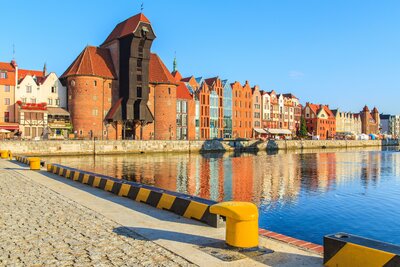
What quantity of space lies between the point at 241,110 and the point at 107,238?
11437 centimetres

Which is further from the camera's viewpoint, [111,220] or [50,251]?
[111,220]

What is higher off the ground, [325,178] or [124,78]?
[124,78]

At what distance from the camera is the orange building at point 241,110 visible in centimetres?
12100

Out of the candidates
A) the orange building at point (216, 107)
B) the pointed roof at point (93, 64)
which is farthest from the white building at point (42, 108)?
the orange building at point (216, 107)

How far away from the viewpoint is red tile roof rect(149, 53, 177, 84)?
9106 centimetres

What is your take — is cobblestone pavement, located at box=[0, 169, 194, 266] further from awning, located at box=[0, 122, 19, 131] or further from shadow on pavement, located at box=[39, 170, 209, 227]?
awning, located at box=[0, 122, 19, 131]

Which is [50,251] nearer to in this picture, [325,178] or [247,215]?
[247,215]

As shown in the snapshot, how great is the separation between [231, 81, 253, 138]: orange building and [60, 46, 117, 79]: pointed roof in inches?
1785

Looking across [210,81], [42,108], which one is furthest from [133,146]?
[210,81]

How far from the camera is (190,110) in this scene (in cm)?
10531

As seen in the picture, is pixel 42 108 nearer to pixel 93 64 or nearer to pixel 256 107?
pixel 93 64

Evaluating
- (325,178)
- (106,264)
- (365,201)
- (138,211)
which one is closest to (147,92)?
(325,178)

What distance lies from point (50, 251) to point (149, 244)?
2.18 m

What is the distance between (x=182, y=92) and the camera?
104188mm
